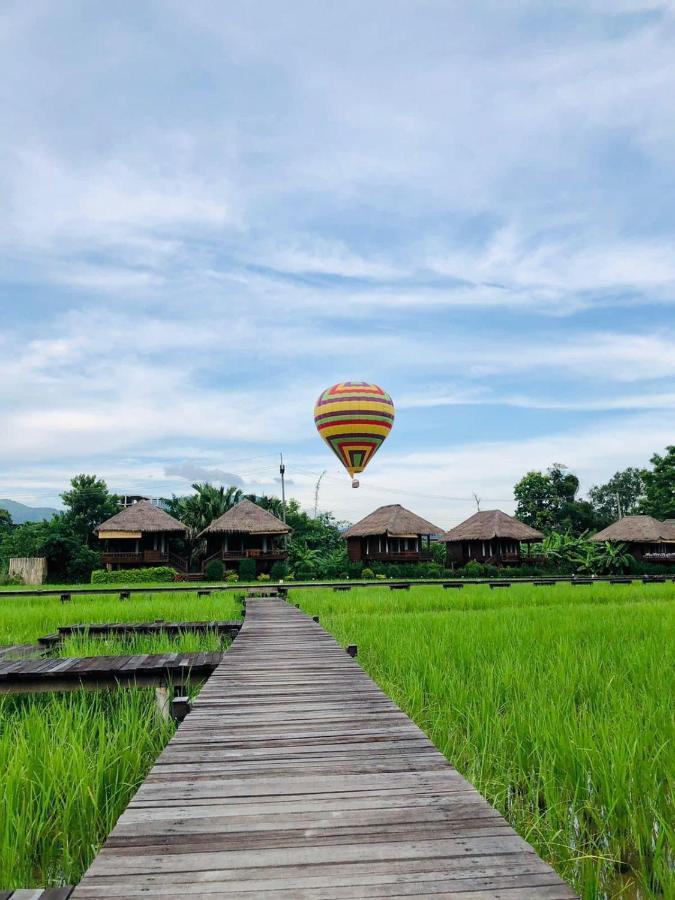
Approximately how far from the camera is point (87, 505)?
3231cm

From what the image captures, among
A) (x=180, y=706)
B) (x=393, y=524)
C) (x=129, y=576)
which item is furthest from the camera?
(x=393, y=524)

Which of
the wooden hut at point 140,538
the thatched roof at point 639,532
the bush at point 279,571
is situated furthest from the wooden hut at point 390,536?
the thatched roof at point 639,532

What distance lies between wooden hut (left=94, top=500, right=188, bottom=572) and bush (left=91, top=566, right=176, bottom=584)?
2.30 m

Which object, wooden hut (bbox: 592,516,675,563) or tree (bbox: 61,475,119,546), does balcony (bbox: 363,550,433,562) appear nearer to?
wooden hut (bbox: 592,516,675,563)

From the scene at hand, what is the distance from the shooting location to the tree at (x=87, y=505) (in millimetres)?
31609

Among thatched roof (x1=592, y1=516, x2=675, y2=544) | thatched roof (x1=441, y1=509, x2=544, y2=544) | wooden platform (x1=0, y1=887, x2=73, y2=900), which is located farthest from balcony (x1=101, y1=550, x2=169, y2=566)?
wooden platform (x1=0, y1=887, x2=73, y2=900)

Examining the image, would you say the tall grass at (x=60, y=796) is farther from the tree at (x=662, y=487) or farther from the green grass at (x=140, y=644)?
the tree at (x=662, y=487)

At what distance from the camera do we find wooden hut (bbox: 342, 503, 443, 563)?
106 feet

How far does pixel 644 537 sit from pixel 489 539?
27.8ft

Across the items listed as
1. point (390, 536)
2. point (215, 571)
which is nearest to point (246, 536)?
point (215, 571)

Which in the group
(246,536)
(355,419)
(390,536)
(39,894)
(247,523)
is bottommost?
(39,894)

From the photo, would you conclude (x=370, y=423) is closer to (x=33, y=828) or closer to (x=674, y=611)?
(x=674, y=611)

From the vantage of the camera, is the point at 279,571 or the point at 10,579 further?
the point at 279,571

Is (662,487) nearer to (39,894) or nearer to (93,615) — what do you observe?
(93,615)
